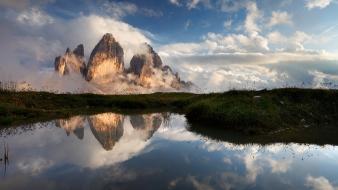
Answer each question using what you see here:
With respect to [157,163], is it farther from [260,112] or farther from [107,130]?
[260,112]

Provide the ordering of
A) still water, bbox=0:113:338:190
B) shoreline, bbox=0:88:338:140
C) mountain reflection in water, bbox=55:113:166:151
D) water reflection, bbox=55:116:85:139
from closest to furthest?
still water, bbox=0:113:338:190 → mountain reflection in water, bbox=55:113:166:151 → shoreline, bbox=0:88:338:140 → water reflection, bbox=55:116:85:139

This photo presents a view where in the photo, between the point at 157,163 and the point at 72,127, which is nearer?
the point at 157,163

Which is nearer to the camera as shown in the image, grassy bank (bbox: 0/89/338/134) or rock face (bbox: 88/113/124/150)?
rock face (bbox: 88/113/124/150)

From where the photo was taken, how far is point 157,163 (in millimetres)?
18109

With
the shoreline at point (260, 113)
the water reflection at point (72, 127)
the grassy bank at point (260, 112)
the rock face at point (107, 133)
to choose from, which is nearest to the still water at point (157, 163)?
the rock face at point (107, 133)

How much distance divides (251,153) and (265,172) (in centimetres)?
427

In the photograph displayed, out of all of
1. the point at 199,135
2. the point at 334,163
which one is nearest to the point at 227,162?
the point at 334,163

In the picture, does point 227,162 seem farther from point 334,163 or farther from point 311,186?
point 334,163

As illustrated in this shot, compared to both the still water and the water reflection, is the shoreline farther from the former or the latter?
the still water

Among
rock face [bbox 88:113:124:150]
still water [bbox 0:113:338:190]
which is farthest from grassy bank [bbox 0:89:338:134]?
rock face [bbox 88:113:124:150]

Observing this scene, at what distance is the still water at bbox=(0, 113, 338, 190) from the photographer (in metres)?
14.5

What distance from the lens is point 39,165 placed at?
17.8 m

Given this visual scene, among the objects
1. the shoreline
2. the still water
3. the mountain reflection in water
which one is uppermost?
the shoreline

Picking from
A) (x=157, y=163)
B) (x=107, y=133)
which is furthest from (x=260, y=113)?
(x=157, y=163)
